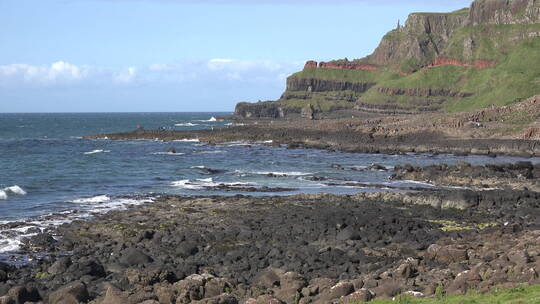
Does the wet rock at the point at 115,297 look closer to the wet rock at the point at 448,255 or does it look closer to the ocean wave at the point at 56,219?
the wet rock at the point at 448,255

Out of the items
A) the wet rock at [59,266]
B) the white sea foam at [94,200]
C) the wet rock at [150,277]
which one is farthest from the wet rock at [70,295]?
the white sea foam at [94,200]

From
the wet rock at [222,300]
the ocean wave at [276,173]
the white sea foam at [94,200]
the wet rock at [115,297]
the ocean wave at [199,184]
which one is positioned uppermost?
the wet rock at [222,300]

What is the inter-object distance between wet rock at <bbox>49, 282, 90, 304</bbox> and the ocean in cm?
1033

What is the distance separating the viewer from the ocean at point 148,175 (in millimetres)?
41281

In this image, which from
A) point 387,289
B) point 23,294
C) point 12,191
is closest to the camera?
point 387,289

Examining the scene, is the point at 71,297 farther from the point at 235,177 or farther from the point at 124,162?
the point at 124,162

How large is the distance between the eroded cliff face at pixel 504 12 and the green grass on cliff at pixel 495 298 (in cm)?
16285

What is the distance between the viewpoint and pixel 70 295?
20156 millimetres

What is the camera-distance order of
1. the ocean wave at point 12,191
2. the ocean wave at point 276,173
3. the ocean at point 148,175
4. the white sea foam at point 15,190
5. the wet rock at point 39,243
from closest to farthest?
the wet rock at point 39,243 < the ocean at point 148,175 < the ocean wave at point 12,191 < the white sea foam at point 15,190 < the ocean wave at point 276,173

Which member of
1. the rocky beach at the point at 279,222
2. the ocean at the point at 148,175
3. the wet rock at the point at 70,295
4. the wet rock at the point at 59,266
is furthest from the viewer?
the ocean at the point at 148,175

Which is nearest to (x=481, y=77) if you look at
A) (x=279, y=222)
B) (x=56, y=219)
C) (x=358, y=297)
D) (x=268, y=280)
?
(x=279, y=222)

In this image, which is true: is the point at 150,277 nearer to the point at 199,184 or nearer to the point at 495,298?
the point at 495,298

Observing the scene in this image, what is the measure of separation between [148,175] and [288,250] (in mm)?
34571

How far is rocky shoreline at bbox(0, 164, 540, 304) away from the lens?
1992 centimetres
